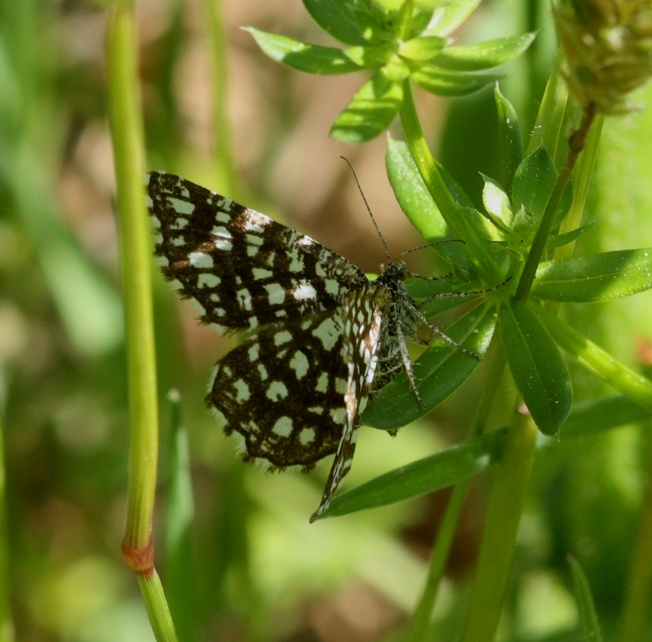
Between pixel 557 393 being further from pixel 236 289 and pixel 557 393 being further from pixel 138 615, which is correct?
pixel 138 615

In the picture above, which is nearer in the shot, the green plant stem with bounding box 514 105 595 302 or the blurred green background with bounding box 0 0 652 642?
the green plant stem with bounding box 514 105 595 302

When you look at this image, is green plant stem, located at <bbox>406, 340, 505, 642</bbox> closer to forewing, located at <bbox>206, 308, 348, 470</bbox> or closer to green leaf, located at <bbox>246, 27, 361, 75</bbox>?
forewing, located at <bbox>206, 308, 348, 470</bbox>

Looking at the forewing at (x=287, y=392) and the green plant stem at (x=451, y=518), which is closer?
the green plant stem at (x=451, y=518)

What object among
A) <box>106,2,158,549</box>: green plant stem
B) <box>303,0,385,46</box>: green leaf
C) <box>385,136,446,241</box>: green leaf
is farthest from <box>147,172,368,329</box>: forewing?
<box>106,2,158,549</box>: green plant stem

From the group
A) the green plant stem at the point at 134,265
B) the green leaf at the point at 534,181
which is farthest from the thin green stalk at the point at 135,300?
the green leaf at the point at 534,181

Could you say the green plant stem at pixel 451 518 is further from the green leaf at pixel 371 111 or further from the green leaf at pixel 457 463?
the green leaf at pixel 371 111
